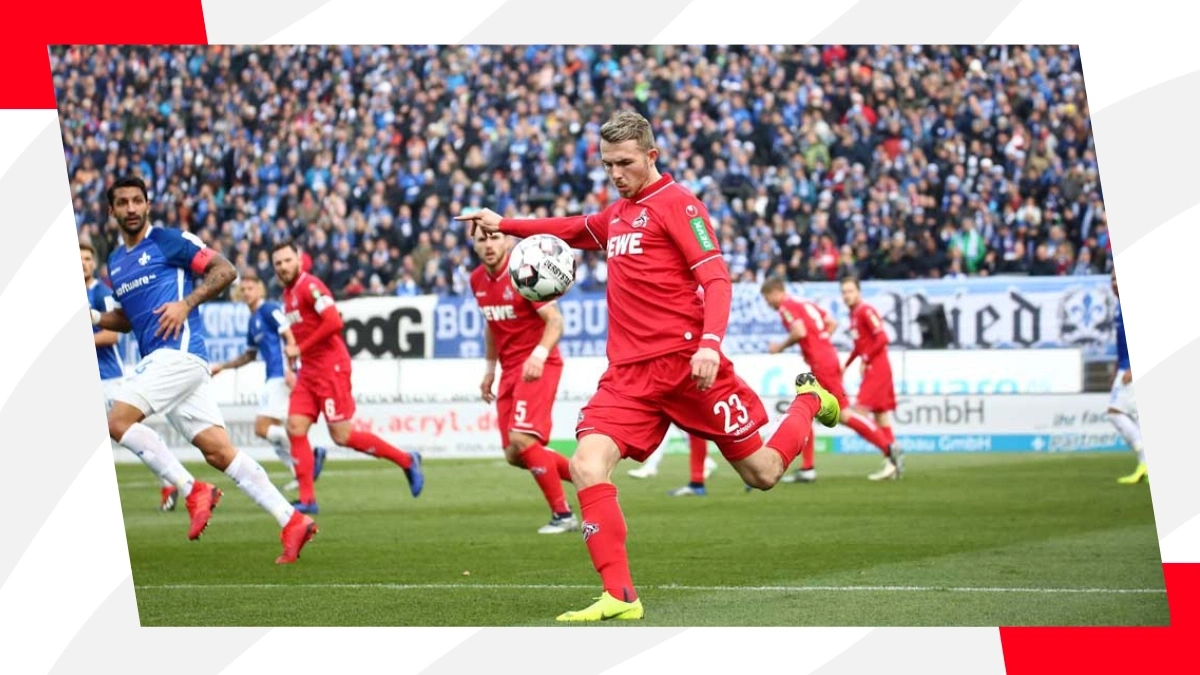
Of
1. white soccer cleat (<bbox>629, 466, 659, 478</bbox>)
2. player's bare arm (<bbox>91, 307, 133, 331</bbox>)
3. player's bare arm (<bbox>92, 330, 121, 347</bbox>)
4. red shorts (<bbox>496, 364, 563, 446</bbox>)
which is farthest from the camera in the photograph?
white soccer cleat (<bbox>629, 466, 659, 478</bbox>)

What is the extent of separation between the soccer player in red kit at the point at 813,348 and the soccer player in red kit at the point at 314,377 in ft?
13.6

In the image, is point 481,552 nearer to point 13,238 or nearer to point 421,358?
point 13,238

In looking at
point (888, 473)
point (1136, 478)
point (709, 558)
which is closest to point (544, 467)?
point (709, 558)

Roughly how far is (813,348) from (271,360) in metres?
5.38

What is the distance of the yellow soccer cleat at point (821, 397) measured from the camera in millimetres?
7719

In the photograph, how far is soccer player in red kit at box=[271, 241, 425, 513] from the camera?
12.4 meters

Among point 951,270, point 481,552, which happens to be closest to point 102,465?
point 481,552

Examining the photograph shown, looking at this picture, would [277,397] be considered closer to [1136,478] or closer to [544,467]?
[544,467]

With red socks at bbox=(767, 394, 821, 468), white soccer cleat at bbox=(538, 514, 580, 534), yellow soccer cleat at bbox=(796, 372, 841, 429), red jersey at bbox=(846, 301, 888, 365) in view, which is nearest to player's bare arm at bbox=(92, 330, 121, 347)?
white soccer cleat at bbox=(538, 514, 580, 534)

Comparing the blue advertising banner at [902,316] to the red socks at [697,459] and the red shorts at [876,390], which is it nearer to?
the red shorts at [876,390]

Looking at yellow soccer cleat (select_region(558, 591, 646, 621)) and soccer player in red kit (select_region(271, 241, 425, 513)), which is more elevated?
soccer player in red kit (select_region(271, 241, 425, 513))

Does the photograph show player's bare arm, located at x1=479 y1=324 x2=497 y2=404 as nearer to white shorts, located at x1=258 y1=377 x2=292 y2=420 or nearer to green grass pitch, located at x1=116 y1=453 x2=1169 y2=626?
green grass pitch, located at x1=116 y1=453 x2=1169 y2=626

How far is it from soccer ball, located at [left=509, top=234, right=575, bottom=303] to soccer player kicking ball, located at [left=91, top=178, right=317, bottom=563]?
2015 millimetres

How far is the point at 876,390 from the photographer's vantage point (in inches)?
651
